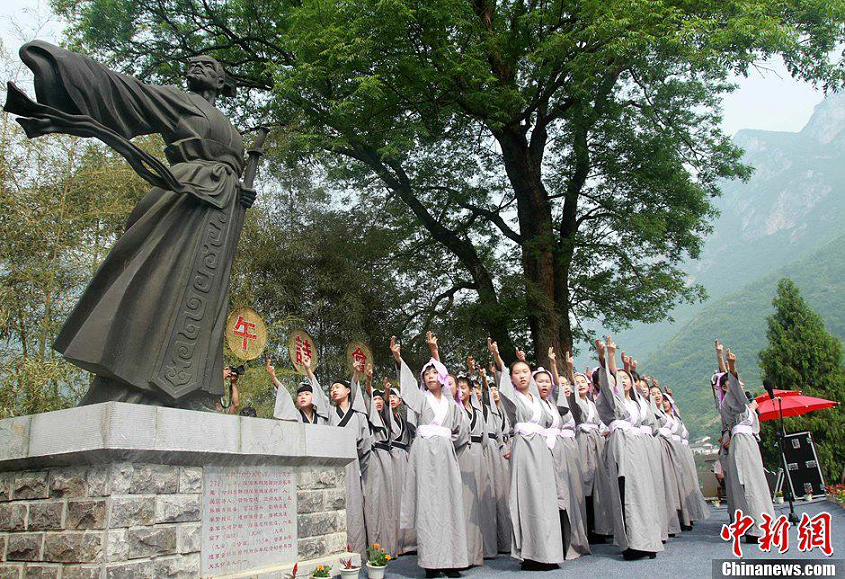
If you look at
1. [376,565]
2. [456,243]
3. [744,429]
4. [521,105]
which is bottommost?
[376,565]

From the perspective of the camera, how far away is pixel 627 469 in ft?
21.0

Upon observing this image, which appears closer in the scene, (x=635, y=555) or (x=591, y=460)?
(x=635, y=555)

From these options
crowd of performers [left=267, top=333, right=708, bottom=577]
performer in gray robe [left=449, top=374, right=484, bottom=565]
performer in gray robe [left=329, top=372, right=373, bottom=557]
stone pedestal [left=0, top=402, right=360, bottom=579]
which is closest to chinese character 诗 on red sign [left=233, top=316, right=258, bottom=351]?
crowd of performers [left=267, top=333, right=708, bottom=577]

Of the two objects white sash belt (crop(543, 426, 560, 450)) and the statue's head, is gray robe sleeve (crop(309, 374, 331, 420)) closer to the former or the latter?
white sash belt (crop(543, 426, 560, 450))

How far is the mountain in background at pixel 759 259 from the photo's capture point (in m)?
42.7

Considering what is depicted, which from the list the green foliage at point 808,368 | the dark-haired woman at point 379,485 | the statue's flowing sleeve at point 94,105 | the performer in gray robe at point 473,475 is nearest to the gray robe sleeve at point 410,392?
the performer in gray robe at point 473,475

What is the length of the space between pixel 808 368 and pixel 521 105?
8788mm

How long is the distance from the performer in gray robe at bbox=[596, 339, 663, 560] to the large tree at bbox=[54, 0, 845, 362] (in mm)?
4706

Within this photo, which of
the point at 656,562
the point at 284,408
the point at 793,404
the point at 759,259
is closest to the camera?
the point at 656,562

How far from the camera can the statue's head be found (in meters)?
4.92

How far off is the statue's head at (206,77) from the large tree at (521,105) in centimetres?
534

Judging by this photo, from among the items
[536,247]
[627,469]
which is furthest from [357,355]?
[536,247]

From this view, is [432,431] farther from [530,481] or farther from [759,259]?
[759,259]

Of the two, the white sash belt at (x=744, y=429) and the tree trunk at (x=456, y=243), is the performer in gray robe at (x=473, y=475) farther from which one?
the tree trunk at (x=456, y=243)
